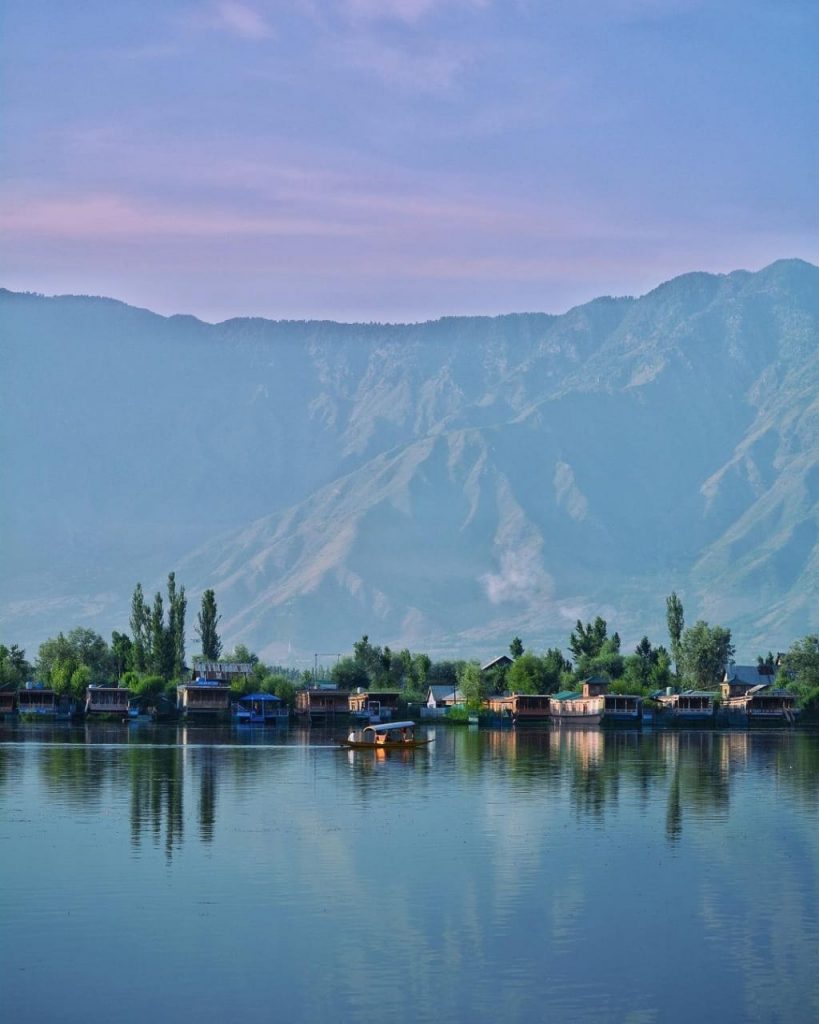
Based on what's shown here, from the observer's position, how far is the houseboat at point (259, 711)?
190m

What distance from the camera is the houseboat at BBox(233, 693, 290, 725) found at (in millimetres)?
189625

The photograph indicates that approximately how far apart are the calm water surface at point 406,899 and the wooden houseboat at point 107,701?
101399 mm

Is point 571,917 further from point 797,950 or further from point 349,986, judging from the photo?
point 349,986

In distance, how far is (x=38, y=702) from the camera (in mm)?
196500

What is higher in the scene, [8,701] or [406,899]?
[8,701]

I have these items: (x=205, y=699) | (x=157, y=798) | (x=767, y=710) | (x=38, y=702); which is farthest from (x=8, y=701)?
(x=157, y=798)

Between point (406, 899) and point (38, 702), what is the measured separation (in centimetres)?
15352

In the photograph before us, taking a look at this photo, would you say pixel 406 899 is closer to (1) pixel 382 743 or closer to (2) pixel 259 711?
(1) pixel 382 743

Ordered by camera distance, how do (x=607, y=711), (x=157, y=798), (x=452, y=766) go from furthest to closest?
1. (x=607, y=711)
2. (x=452, y=766)
3. (x=157, y=798)

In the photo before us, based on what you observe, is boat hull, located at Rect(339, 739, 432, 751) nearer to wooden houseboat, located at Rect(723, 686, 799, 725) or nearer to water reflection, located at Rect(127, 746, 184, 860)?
water reflection, located at Rect(127, 746, 184, 860)

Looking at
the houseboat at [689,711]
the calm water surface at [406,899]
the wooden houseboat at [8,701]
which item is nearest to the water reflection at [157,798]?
the calm water surface at [406,899]

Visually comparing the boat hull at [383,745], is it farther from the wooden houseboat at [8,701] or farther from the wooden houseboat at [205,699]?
the wooden houseboat at [8,701]

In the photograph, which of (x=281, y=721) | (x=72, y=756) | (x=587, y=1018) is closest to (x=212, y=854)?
(x=587, y=1018)

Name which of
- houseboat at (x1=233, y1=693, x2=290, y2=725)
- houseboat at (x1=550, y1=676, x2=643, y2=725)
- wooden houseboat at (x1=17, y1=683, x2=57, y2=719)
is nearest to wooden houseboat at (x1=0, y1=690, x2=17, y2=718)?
wooden houseboat at (x1=17, y1=683, x2=57, y2=719)
